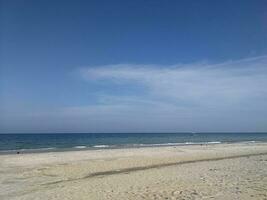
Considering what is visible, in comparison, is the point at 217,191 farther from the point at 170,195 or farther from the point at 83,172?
the point at 83,172

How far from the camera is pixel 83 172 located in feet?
62.4

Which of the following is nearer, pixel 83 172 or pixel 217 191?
pixel 217 191

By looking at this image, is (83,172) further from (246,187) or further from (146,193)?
(246,187)

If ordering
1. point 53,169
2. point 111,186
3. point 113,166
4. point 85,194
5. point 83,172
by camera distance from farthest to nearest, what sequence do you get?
point 113,166 < point 53,169 < point 83,172 < point 111,186 < point 85,194

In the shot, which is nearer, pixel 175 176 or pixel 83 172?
pixel 175 176

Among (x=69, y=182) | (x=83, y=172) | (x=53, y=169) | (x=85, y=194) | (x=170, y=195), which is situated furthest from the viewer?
(x=53, y=169)

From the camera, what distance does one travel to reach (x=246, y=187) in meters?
12.8

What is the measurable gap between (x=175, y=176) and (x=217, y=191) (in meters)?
3.94

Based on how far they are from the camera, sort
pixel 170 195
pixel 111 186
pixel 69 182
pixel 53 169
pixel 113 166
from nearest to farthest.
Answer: pixel 170 195 < pixel 111 186 < pixel 69 182 < pixel 53 169 < pixel 113 166

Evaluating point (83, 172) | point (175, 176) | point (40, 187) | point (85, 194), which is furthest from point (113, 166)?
point (85, 194)

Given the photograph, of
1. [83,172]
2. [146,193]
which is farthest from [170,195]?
[83,172]

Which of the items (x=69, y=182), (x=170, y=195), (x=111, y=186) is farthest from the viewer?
(x=69, y=182)

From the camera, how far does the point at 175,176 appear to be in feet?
52.8

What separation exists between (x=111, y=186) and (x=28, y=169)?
8.05 m
